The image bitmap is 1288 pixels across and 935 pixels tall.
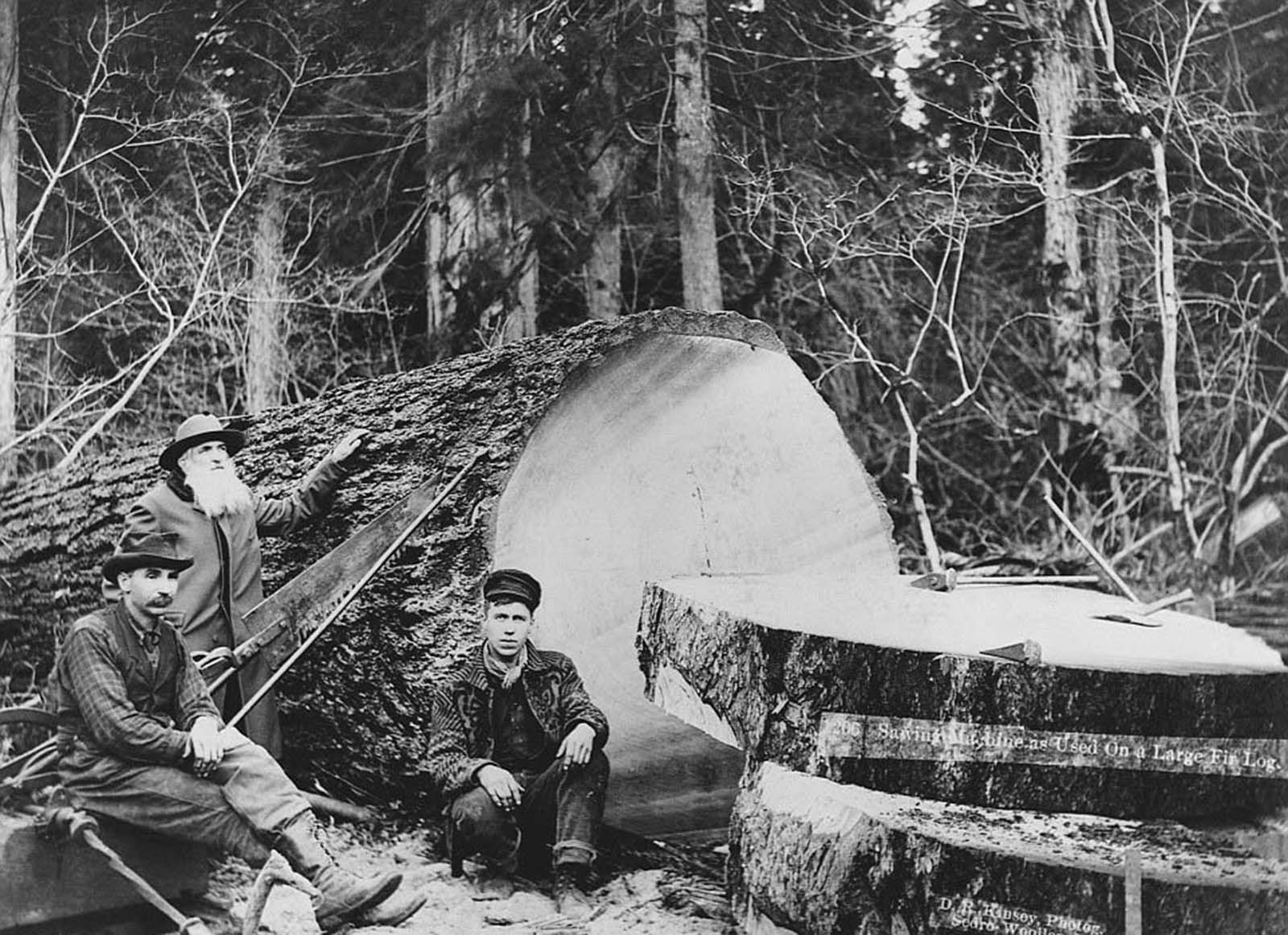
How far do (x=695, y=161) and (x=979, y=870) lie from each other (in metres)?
1.82

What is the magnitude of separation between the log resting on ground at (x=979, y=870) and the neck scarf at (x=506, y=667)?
0.49 meters

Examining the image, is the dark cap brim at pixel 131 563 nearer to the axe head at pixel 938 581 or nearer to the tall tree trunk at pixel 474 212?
the tall tree trunk at pixel 474 212

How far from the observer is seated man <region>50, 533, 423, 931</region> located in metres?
2.23

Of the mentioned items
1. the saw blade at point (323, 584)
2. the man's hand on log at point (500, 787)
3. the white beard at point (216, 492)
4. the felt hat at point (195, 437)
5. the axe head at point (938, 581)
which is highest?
the felt hat at point (195, 437)

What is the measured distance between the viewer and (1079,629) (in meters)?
2.55

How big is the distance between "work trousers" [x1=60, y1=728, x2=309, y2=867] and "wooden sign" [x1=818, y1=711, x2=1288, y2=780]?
0.99 meters

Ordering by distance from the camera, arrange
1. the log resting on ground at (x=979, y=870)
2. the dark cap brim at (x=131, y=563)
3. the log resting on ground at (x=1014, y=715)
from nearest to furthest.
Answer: the log resting on ground at (x=979, y=870) < the log resting on ground at (x=1014, y=715) < the dark cap brim at (x=131, y=563)

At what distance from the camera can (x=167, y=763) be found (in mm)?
2236

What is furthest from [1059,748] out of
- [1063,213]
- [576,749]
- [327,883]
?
[1063,213]

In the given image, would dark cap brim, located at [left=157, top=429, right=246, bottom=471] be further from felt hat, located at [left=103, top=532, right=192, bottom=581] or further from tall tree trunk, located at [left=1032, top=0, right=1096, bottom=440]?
tall tree trunk, located at [left=1032, top=0, right=1096, bottom=440]

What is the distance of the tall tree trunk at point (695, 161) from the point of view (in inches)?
120

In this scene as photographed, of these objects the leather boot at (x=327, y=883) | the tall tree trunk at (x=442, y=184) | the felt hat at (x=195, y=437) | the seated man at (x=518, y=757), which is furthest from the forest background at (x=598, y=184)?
the leather boot at (x=327, y=883)

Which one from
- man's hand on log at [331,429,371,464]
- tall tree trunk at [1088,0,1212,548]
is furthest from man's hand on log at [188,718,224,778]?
tall tree trunk at [1088,0,1212,548]

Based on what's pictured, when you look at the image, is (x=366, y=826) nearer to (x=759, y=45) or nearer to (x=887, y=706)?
(x=887, y=706)
